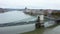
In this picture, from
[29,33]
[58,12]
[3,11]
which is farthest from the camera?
[29,33]

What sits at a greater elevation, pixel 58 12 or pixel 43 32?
pixel 58 12

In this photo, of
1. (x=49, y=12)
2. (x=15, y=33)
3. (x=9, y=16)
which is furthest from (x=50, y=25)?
(x=9, y=16)

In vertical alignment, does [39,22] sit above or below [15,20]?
below

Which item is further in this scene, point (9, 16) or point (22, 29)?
point (22, 29)

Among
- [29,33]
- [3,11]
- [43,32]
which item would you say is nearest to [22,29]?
[29,33]

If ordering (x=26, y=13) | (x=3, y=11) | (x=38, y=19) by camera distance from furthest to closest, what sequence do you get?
(x=38, y=19)
(x=26, y=13)
(x=3, y=11)

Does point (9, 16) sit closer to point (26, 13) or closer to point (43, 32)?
point (26, 13)

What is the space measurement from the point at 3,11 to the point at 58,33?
52.4 inches

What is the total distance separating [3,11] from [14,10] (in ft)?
0.63

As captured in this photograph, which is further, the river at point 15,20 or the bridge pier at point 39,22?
the bridge pier at point 39,22

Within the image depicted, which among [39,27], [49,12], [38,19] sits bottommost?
[39,27]

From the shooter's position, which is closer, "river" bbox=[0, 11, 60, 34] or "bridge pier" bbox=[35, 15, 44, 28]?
"river" bbox=[0, 11, 60, 34]

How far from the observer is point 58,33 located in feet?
9.43

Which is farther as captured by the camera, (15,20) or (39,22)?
(39,22)
